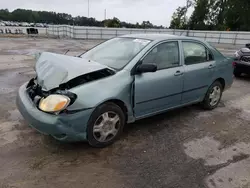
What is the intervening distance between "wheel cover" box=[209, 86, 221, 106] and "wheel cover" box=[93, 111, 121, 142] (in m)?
2.38

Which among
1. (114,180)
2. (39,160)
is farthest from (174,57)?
(39,160)

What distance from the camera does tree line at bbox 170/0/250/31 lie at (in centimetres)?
4419

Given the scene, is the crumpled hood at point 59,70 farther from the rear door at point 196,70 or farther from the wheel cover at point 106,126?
the rear door at point 196,70

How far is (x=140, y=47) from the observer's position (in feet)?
11.7

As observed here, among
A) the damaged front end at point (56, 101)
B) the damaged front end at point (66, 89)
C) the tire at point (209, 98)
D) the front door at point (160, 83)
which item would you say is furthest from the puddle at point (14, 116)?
the tire at point (209, 98)

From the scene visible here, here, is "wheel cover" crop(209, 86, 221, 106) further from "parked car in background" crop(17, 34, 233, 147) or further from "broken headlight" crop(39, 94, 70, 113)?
"broken headlight" crop(39, 94, 70, 113)

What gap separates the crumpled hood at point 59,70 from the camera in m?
2.83

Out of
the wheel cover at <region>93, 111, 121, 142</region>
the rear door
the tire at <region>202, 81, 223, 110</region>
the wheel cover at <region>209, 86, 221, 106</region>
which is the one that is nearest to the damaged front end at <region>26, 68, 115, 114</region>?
the wheel cover at <region>93, 111, 121, 142</region>

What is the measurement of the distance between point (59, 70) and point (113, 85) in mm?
735

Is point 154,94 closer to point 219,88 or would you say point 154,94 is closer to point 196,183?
Answer: point 196,183

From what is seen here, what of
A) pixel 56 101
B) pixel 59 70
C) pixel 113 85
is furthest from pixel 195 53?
pixel 56 101

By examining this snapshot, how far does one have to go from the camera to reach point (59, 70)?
2.98 m

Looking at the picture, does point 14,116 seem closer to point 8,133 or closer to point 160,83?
point 8,133

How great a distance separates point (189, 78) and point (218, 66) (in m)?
1.00
